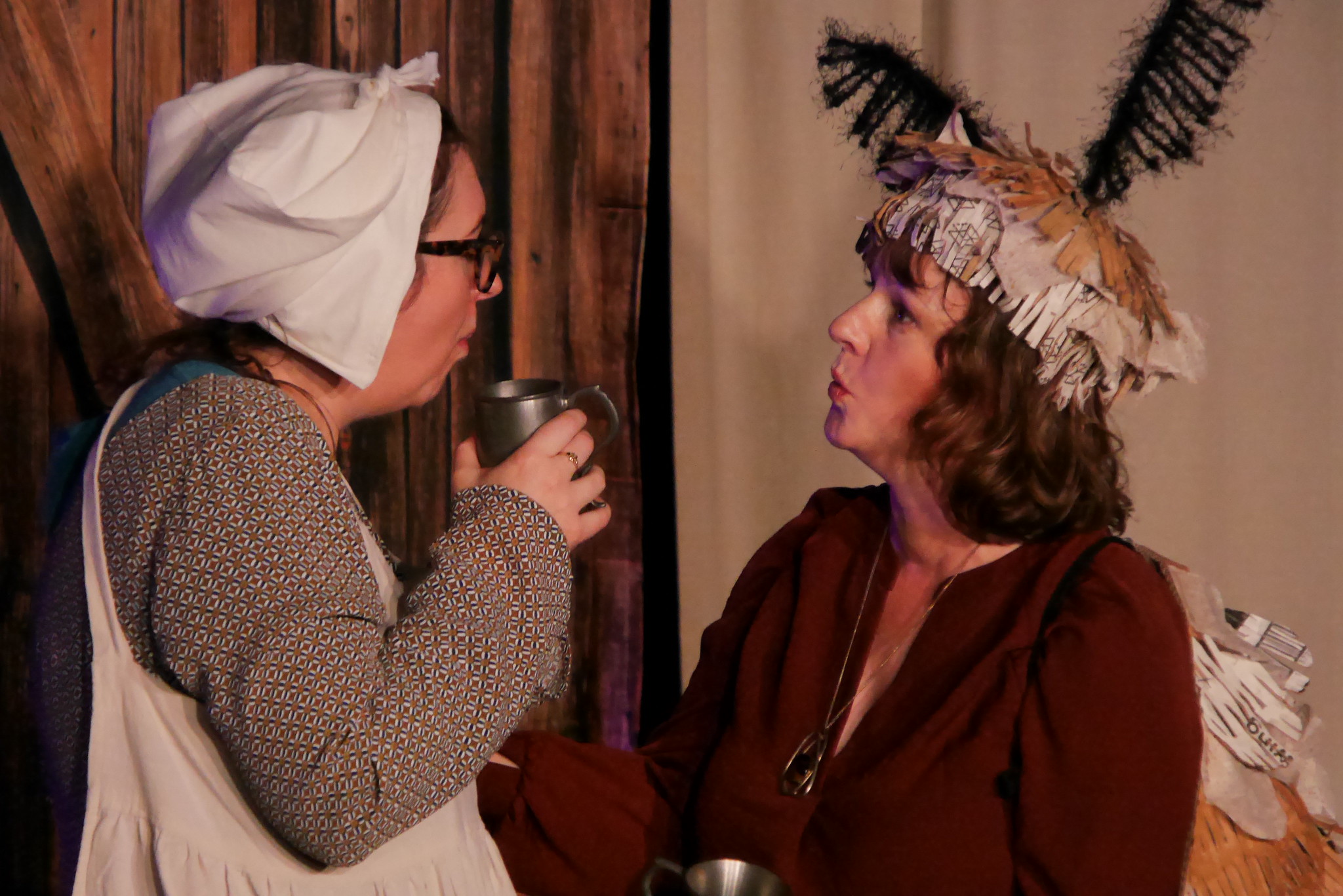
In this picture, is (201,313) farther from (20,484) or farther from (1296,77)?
(1296,77)

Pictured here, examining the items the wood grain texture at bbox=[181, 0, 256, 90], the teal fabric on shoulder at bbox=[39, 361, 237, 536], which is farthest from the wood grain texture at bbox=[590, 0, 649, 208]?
the teal fabric on shoulder at bbox=[39, 361, 237, 536]

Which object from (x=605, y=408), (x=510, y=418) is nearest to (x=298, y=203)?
(x=510, y=418)

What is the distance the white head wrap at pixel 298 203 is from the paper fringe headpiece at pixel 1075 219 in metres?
0.66

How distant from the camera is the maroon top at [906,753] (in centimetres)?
124

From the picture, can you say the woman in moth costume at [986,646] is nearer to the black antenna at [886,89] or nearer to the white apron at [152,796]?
the black antenna at [886,89]

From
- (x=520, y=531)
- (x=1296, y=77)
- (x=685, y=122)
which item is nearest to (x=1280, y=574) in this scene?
(x=1296, y=77)

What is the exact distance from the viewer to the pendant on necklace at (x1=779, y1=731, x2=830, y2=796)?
143cm

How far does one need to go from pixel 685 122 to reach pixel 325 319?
4.98 ft

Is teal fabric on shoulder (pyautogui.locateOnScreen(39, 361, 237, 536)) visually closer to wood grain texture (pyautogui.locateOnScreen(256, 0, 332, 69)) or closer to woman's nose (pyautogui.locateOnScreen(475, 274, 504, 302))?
woman's nose (pyautogui.locateOnScreen(475, 274, 504, 302))

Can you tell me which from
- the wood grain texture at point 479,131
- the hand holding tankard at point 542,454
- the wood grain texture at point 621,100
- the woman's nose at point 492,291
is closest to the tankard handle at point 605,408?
the hand holding tankard at point 542,454

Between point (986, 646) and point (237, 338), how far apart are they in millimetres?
938

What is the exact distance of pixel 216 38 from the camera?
2000 mm

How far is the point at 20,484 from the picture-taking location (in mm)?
1959

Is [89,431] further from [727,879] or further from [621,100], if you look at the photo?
[621,100]
